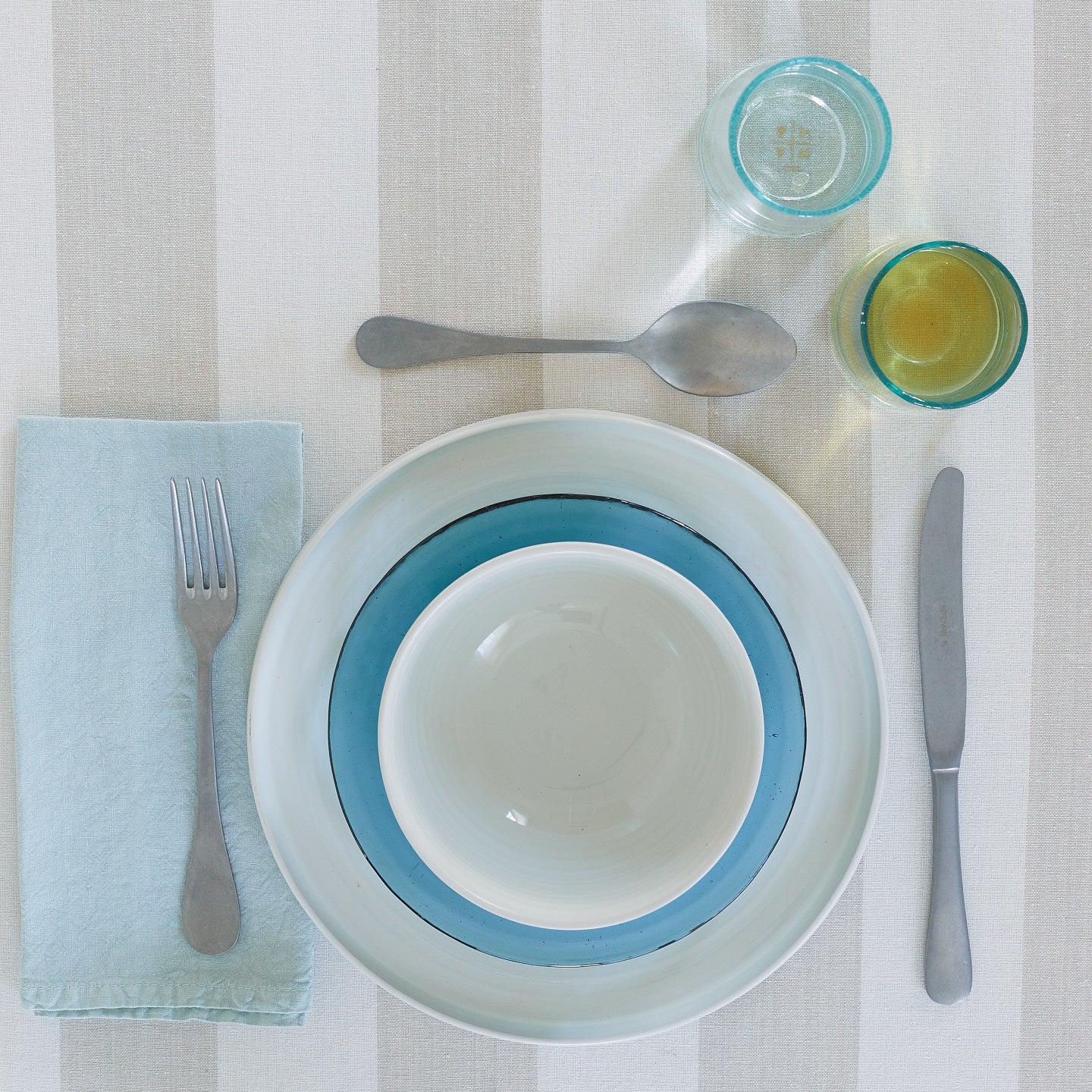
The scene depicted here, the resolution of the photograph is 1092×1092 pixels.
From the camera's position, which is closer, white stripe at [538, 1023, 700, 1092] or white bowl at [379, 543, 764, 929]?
white bowl at [379, 543, 764, 929]

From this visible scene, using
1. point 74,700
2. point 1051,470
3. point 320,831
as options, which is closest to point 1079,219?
point 1051,470

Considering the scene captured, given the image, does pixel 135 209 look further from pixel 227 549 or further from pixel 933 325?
pixel 933 325

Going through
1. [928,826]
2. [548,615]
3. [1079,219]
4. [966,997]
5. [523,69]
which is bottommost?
[966,997]

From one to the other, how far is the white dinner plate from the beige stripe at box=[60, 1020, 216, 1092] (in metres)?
0.18

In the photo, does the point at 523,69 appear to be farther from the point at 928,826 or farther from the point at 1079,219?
the point at 928,826

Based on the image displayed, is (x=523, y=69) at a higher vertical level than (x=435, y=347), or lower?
higher

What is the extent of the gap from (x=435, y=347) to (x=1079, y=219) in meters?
0.46

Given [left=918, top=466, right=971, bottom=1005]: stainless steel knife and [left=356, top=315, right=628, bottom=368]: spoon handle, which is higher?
[left=356, top=315, right=628, bottom=368]: spoon handle

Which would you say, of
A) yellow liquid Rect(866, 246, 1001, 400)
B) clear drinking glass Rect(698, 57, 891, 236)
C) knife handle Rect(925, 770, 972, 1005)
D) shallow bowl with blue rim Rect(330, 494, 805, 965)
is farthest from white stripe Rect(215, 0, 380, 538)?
knife handle Rect(925, 770, 972, 1005)

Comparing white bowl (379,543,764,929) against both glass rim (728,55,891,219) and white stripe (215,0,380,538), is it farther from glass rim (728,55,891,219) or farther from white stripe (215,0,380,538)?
glass rim (728,55,891,219)

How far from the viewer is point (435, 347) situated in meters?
0.62

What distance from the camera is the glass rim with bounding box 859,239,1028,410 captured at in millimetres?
594

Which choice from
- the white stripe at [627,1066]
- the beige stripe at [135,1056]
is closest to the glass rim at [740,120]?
the white stripe at [627,1066]

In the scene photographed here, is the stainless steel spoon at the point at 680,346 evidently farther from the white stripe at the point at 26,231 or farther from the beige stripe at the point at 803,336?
the white stripe at the point at 26,231
